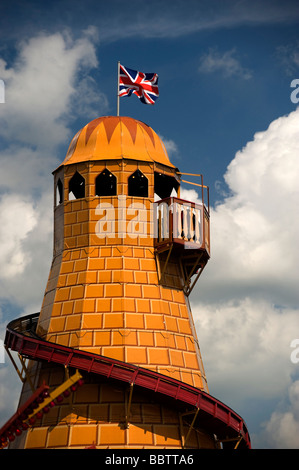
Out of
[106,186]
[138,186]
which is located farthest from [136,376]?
[106,186]

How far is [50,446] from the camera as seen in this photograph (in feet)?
136

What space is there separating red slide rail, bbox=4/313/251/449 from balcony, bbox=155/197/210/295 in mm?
7439

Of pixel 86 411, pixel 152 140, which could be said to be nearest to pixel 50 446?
pixel 86 411

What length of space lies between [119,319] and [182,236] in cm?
637

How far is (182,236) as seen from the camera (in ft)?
153

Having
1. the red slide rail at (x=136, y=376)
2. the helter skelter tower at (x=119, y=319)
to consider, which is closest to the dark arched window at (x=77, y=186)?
the helter skelter tower at (x=119, y=319)

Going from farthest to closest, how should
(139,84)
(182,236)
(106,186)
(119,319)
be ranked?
(106,186), (139,84), (182,236), (119,319)

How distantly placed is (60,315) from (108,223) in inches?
240

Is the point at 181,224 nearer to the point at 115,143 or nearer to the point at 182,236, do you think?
the point at 182,236

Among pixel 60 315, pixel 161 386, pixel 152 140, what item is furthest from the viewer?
pixel 152 140

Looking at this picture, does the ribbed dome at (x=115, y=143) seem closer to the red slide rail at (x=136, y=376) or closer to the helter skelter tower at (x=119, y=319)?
the helter skelter tower at (x=119, y=319)

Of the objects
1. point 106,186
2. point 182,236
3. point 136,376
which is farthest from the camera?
point 106,186

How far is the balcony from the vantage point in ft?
152
